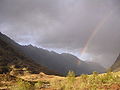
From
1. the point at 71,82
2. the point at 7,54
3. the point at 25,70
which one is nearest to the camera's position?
the point at 71,82

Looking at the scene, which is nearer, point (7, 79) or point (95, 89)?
point (95, 89)

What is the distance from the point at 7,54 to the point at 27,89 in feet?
411

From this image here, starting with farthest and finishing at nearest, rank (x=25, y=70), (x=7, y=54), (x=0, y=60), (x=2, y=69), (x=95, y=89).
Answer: (x=7, y=54) → (x=0, y=60) → (x=25, y=70) → (x=2, y=69) → (x=95, y=89)

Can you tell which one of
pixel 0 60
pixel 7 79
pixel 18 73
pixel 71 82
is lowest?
pixel 71 82

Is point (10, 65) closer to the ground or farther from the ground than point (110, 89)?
farther from the ground

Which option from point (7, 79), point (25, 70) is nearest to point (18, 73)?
point (25, 70)

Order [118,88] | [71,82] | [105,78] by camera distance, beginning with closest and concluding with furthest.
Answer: [118,88], [71,82], [105,78]

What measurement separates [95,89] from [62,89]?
667 cm

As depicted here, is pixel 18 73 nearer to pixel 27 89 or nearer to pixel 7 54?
pixel 7 54

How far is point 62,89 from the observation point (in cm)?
3094

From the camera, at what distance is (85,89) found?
2592 centimetres

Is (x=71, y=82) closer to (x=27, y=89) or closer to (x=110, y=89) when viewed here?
(x=27, y=89)

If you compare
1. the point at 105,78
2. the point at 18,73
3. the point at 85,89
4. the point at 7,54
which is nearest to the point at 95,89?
the point at 85,89

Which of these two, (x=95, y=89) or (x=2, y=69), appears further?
(x=2, y=69)
